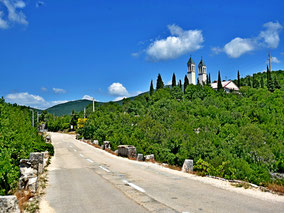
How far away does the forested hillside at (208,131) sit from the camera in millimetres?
23119

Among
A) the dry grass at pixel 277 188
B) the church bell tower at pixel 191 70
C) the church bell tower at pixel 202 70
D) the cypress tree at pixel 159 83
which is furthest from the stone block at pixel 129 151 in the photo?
the church bell tower at pixel 202 70

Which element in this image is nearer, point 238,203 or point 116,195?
point 238,203

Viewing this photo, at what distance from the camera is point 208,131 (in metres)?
43.0

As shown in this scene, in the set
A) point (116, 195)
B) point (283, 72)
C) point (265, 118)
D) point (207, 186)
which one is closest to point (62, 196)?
point (116, 195)

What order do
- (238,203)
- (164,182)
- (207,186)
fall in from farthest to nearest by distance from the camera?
(164,182)
(207,186)
(238,203)

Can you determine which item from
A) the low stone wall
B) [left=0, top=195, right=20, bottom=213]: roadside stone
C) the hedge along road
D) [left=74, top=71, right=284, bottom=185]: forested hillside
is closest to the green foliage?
[left=74, top=71, right=284, bottom=185]: forested hillside

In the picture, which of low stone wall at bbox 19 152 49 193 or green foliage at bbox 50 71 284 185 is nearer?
low stone wall at bbox 19 152 49 193

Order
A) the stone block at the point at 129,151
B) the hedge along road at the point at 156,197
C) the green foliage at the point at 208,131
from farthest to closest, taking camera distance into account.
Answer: the green foliage at the point at 208,131 → the stone block at the point at 129,151 → the hedge along road at the point at 156,197

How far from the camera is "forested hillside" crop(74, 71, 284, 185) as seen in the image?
910 inches

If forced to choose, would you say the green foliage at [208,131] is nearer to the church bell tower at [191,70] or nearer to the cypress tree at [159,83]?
the cypress tree at [159,83]

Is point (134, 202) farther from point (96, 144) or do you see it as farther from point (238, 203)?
point (96, 144)

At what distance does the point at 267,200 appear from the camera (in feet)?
23.6

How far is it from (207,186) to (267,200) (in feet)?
7.98

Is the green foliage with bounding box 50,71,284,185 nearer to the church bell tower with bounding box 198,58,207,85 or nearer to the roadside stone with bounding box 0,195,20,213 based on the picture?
the roadside stone with bounding box 0,195,20,213
